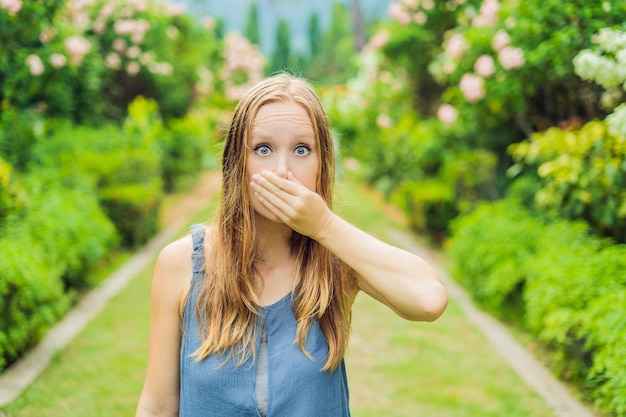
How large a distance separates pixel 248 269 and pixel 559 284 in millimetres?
3297

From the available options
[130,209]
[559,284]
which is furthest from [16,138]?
[559,284]

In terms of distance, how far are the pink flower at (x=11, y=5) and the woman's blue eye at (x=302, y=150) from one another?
4635 millimetres

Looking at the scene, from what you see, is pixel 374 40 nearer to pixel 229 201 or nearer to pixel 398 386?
pixel 398 386

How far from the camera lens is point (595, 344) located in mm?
3965

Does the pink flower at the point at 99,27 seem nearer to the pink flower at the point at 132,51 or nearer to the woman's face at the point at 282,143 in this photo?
the pink flower at the point at 132,51

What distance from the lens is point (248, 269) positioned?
5.86ft

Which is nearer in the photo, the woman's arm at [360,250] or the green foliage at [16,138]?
the woman's arm at [360,250]

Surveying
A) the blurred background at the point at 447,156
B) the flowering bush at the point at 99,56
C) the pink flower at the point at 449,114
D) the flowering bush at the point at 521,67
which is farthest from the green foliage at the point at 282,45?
the flowering bush at the point at 521,67

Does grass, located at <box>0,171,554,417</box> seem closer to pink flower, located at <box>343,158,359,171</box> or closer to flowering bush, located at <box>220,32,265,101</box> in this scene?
pink flower, located at <box>343,158,359,171</box>

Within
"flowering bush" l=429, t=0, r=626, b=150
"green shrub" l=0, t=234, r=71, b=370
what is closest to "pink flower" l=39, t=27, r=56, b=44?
"green shrub" l=0, t=234, r=71, b=370

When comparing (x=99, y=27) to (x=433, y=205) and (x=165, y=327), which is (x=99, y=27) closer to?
(x=433, y=205)

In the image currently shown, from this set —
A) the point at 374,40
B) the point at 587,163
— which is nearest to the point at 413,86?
the point at 374,40

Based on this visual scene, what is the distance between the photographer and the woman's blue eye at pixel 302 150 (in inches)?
66.9

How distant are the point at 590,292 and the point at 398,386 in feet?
4.61
